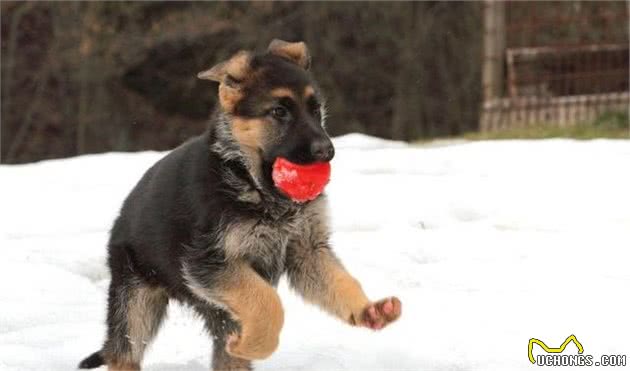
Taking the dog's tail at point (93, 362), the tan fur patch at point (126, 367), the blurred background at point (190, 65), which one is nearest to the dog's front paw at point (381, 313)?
the tan fur patch at point (126, 367)

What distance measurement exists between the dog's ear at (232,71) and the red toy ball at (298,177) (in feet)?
1.32

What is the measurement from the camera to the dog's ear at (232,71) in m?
5.27

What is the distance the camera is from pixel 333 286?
5.28 metres

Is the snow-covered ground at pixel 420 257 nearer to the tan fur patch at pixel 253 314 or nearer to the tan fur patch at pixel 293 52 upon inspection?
the tan fur patch at pixel 253 314

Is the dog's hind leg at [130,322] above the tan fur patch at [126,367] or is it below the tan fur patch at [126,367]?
above

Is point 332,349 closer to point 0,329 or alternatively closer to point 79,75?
point 0,329

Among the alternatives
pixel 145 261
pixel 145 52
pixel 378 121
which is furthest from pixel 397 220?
pixel 378 121

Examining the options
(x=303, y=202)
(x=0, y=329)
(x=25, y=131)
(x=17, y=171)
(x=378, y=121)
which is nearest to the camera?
(x=303, y=202)

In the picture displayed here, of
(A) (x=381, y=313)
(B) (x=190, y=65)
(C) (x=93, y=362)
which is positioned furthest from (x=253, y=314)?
(B) (x=190, y=65)

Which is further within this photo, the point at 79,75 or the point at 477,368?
the point at 79,75

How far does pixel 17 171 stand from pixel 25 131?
1587 cm

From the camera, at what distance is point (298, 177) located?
507 cm

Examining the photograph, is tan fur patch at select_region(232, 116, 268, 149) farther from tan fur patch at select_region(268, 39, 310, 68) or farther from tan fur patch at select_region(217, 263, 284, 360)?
tan fur patch at select_region(217, 263, 284, 360)

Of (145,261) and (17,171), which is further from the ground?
(145,261)
